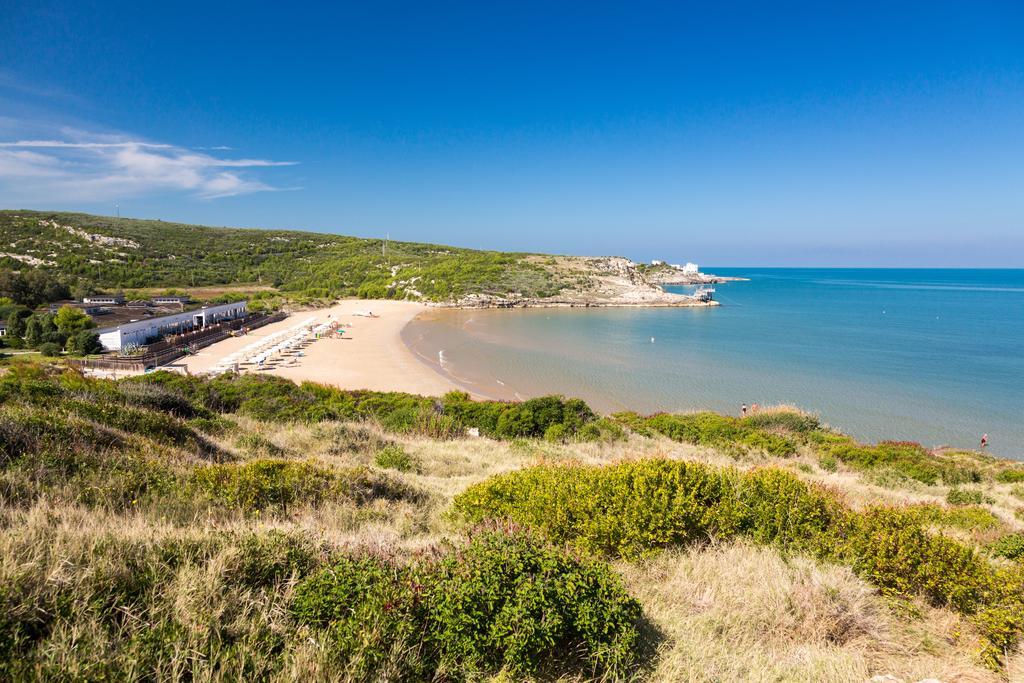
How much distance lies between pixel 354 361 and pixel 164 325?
1396 cm

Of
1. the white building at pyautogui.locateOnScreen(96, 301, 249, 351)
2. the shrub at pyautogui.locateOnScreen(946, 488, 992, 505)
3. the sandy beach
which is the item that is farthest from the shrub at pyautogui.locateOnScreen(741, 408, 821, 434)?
the white building at pyautogui.locateOnScreen(96, 301, 249, 351)

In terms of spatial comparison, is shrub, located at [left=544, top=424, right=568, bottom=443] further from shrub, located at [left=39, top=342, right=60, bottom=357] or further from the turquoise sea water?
shrub, located at [left=39, top=342, right=60, bottom=357]

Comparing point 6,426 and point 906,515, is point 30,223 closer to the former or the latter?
point 6,426

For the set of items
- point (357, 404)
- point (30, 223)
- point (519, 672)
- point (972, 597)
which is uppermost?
point (30, 223)

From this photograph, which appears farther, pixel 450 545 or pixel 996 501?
pixel 996 501

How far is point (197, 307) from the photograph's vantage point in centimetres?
4084

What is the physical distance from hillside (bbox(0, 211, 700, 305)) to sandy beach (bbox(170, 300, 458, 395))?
21.9 meters

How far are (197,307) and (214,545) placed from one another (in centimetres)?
4507

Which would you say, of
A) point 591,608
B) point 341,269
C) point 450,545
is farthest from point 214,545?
point 341,269

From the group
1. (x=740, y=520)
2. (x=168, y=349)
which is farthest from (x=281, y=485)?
(x=168, y=349)

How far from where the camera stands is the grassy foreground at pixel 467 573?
258 centimetres

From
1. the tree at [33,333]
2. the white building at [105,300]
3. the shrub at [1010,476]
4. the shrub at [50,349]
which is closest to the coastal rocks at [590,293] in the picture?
the white building at [105,300]

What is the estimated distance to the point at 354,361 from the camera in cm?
3269

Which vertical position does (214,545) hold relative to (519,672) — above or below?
above
